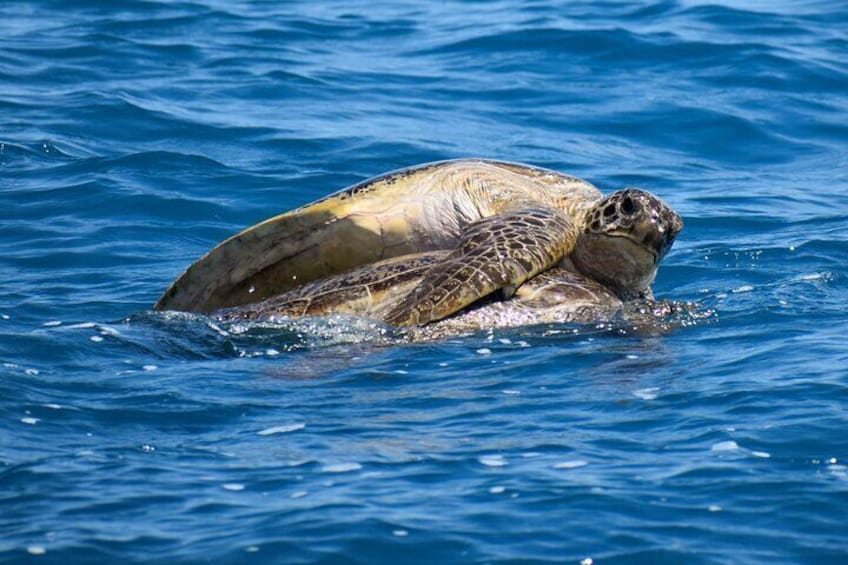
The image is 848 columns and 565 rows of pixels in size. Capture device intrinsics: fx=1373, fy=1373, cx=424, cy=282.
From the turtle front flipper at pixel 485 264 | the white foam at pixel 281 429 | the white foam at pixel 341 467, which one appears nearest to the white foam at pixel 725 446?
the white foam at pixel 341 467

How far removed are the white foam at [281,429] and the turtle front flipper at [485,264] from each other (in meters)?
1.65

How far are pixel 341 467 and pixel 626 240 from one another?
135 inches

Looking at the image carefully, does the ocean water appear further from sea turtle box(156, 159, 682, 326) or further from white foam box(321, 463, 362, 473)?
sea turtle box(156, 159, 682, 326)

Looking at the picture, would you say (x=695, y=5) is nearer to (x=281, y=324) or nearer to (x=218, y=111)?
(x=218, y=111)

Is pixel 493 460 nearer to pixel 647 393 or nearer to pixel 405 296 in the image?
pixel 647 393

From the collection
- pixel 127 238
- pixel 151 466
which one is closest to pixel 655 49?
pixel 127 238

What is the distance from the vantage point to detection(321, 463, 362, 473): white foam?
19.0ft

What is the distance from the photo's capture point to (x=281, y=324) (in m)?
8.05

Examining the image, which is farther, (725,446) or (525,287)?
(525,287)

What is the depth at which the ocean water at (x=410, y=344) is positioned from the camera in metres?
5.34

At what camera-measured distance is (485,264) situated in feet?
26.1

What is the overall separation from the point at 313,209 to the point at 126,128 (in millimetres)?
6108

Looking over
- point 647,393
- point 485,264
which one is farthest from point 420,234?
point 647,393

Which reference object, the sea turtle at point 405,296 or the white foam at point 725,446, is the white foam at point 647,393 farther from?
the sea turtle at point 405,296
